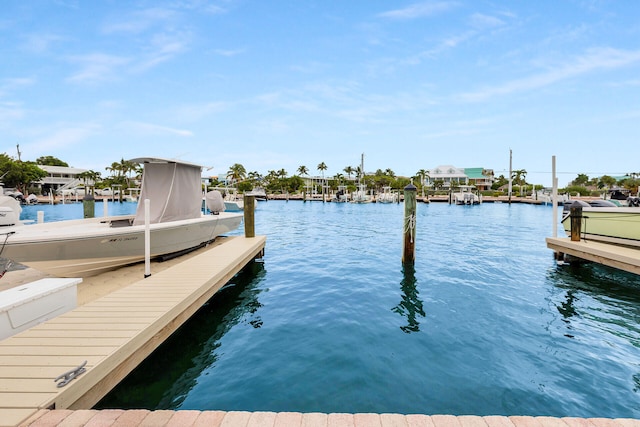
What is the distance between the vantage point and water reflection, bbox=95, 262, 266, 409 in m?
4.09

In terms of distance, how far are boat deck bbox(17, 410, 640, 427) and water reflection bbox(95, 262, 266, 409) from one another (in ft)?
4.69

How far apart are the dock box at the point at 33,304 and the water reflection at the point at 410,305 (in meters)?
6.19

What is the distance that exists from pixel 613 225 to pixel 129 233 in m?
16.2

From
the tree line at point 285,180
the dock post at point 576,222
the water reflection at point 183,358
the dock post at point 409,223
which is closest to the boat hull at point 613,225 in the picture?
the dock post at point 576,222

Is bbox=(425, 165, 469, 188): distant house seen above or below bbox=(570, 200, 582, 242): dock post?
above

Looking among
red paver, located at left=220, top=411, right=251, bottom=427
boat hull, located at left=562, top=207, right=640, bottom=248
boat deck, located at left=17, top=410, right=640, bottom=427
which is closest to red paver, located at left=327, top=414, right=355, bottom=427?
boat deck, located at left=17, top=410, right=640, bottom=427

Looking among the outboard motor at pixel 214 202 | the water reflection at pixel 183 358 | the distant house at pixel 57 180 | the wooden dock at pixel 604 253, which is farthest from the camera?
the distant house at pixel 57 180

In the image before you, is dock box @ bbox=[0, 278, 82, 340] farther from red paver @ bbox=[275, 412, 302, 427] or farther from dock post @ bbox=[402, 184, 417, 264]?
dock post @ bbox=[402, 184, 417, 264]

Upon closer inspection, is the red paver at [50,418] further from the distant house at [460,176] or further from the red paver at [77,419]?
the distant house at [460,176]

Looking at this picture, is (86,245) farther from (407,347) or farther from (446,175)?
(446,175)

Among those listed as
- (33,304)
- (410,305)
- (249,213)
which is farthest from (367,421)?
(249,213)

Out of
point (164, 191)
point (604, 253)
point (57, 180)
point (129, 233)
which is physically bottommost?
point (604, 253)

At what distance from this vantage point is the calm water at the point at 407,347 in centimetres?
412

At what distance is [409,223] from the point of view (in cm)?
1130
